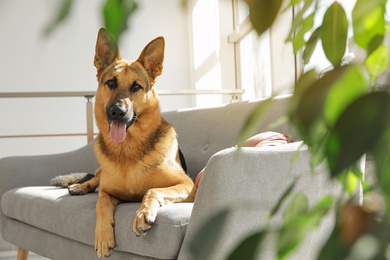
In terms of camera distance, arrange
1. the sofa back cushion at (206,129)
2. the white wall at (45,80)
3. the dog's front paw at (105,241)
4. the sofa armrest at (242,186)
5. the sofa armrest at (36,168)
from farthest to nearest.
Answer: the white wall at (45,80) < the sofa armrest at (36,168) < the sofa back cushion at (206,129) < the dog's front paw at (105,241) < the sofa armrest at (242,186)

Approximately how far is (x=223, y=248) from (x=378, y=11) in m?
1.69

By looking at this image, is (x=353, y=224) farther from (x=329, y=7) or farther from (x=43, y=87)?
(x=43, y=87)

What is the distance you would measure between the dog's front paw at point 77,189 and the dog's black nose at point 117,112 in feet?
1.46

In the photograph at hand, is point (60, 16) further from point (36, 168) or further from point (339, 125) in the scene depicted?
point (36, 168)

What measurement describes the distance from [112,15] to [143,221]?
1857 millimetres

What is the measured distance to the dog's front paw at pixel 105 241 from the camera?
229 centimetres

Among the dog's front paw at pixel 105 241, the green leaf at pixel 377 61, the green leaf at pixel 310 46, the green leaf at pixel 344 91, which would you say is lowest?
the dog's front paw at pixel 105 241

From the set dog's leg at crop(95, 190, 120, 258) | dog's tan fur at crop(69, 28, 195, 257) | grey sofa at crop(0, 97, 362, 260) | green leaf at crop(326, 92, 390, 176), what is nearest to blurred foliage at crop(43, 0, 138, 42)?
green leaf at crop(326, 92, 390, 176)

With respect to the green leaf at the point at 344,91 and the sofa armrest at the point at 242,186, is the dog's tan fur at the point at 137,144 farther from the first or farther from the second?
the green leaf at the point at 344,91

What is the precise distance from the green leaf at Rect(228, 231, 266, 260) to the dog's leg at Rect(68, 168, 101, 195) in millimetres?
2776

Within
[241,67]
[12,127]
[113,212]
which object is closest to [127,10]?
[113,212]

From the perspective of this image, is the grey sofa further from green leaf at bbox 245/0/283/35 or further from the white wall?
the white wall

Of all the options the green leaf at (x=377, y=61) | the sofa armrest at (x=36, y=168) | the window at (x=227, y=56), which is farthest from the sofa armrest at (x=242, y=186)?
the window at (x=227, y=56)

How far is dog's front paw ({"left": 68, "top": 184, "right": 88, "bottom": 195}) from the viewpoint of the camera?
116 inches
